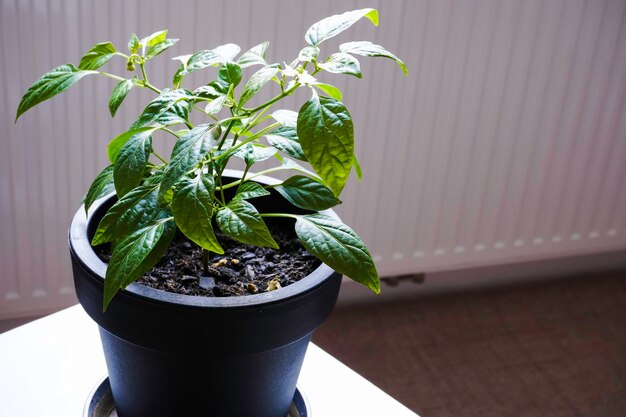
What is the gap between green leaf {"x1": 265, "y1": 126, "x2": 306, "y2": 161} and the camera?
73 cm

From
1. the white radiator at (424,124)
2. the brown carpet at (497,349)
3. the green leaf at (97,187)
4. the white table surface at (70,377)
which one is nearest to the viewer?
the green leaf at (97,187)

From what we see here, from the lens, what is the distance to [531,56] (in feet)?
5.54

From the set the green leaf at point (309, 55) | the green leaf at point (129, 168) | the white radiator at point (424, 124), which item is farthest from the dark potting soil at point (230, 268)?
the white radiator at point (424, 124)

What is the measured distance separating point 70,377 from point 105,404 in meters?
0.06

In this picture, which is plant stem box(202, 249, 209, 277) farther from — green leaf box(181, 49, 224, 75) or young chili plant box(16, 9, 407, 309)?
green leaf box(181, 49, 224, 75)

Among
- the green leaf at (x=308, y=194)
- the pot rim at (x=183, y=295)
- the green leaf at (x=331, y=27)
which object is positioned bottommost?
the pot rim at (x=183, y=295)

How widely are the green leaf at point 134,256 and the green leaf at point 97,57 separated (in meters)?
0.18

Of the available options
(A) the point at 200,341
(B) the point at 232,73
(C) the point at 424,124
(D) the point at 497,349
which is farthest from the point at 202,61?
(D) the point at 497,349

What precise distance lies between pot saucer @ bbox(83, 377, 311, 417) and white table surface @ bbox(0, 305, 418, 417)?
0.04 feet

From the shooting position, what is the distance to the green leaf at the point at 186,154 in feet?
2.14

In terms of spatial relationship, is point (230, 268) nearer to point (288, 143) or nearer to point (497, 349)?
point (288, 143)

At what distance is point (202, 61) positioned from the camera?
2.44ft

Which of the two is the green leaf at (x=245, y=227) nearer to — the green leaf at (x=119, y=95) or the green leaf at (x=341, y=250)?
the green leaf at (x=341, y=250)

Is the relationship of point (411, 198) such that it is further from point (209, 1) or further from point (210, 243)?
point (210, 243)
